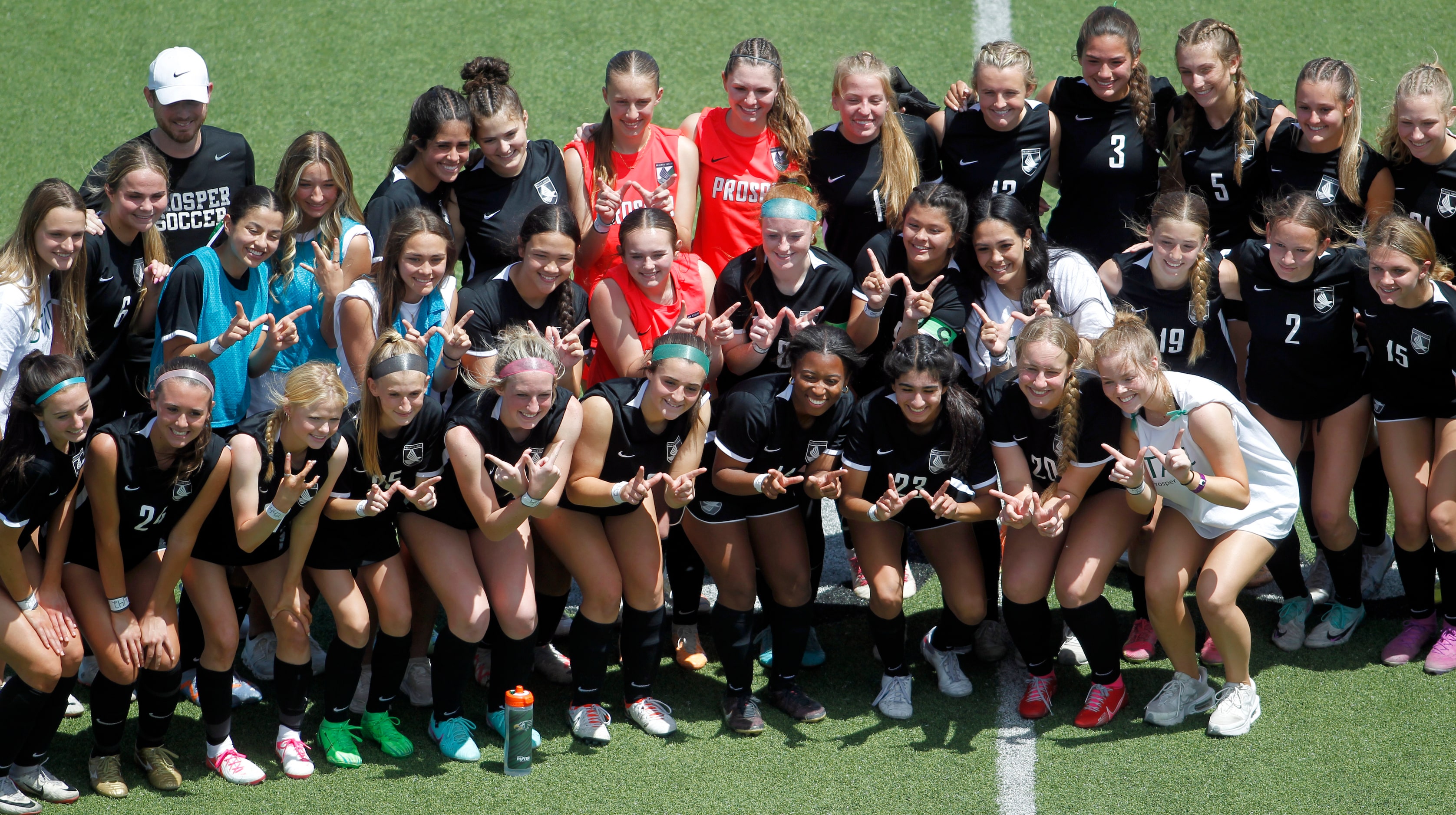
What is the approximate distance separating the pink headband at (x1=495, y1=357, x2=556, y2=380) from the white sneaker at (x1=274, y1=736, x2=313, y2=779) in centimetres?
167

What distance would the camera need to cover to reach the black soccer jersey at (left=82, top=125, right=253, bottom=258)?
5852 mm

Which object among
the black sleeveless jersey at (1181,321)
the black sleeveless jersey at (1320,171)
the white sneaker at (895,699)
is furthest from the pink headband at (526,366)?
the black sleeveless jersey at (1320,171)

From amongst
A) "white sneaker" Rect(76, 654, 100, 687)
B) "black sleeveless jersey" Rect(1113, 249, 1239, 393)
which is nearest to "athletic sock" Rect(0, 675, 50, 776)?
→ "white sneaker" Rect(76, 654, 100, 687)

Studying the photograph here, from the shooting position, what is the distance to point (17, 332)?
496cm

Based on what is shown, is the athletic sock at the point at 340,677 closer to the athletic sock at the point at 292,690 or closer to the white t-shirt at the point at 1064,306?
the athletic sock at the point at 292,690

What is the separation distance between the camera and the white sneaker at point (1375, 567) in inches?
241

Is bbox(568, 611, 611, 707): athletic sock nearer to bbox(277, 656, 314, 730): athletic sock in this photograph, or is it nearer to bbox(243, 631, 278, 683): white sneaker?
bbox(277, 656, 314, 730): athletic sock

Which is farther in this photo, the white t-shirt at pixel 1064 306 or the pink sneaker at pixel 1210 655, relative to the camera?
the pink sneaker at pixel 1210 655

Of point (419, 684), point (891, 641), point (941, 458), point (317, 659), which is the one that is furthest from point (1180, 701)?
point (317, 659)

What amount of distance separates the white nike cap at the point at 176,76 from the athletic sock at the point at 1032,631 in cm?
412

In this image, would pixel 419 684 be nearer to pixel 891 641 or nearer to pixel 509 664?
pixel 509 664

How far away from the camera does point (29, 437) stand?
179 inches

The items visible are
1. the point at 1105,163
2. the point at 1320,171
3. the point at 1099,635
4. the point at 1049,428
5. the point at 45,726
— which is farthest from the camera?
the point at 1105,163

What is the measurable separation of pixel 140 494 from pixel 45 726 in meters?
0.95
